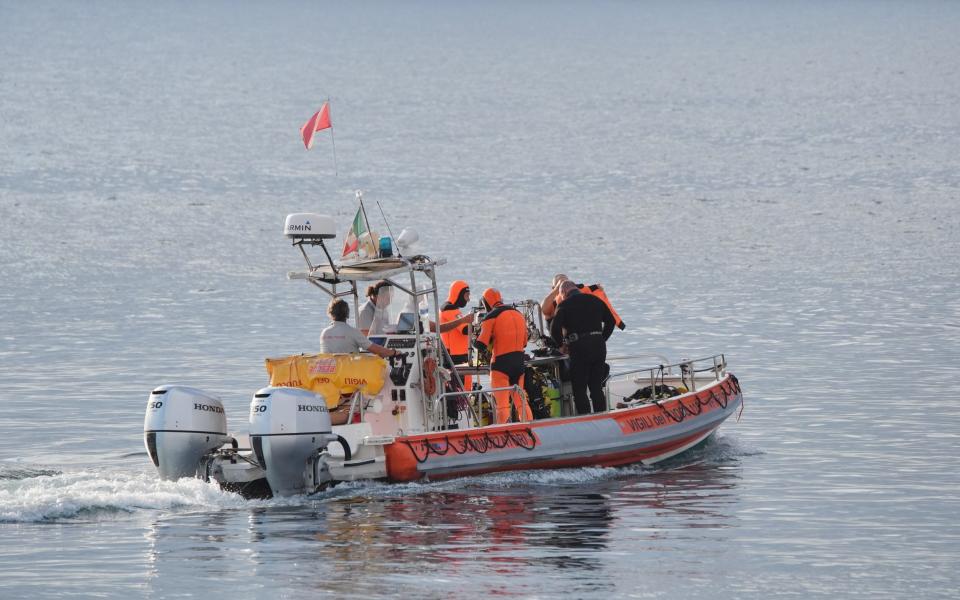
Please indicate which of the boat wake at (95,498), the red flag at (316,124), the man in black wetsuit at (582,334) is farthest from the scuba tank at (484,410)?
the red flag at (316,124)

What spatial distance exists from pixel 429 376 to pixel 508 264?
70.3 ft

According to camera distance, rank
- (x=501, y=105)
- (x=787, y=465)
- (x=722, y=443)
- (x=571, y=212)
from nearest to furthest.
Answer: (x=787, y=465) < (x=722, y=443) < (x=571, y=212) < (x=501, y=105)

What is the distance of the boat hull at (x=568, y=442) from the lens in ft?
43.4

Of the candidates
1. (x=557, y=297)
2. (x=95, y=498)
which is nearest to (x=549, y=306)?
(x=557, y=297)

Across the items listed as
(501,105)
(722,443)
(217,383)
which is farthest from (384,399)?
(501,105)

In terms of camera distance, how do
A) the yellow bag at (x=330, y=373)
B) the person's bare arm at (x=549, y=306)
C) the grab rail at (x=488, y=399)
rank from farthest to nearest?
the person's bare arm at (x=549, y=306)
the grab rail at (x=488, y=399)
the yellow bag at (x=330, y=373)

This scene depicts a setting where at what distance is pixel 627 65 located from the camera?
84312 mm

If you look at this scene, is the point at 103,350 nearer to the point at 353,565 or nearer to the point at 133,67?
the point at 353,565

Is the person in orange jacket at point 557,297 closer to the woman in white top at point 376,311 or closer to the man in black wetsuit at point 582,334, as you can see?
the man in black wetsuit at point 582,334

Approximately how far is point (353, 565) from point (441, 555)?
671 millimetres

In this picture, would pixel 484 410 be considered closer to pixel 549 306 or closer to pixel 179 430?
pixel 549 306

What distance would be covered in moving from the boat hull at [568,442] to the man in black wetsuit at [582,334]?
376 millimetres

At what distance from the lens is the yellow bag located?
1305 cm

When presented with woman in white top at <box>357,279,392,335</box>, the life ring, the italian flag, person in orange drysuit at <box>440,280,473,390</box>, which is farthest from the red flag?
the life ring
